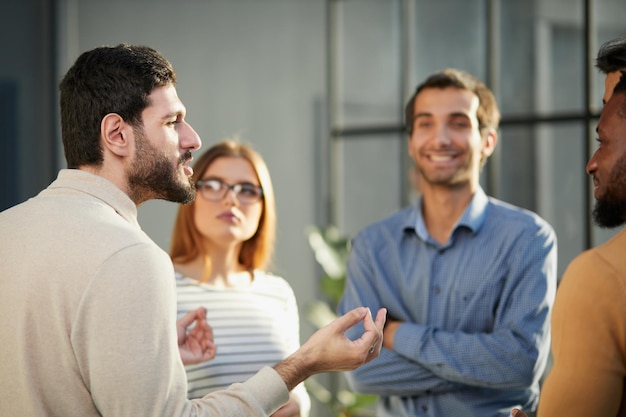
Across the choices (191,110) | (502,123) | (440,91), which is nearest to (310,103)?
(191,110)

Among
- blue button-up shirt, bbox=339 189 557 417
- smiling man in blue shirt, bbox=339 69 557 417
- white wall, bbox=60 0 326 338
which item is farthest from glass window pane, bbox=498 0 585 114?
blue button-up shirt, bbox=339 189 557 417

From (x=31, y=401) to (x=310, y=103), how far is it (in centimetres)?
615

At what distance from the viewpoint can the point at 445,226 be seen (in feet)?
10.4

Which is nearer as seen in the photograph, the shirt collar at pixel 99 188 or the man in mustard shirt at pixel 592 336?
the man in mustard shirt at pixel 592 336

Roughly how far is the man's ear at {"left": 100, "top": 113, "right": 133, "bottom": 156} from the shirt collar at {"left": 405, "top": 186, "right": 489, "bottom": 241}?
1.40 meters

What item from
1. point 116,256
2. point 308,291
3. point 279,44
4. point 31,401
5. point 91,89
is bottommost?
point 308,291

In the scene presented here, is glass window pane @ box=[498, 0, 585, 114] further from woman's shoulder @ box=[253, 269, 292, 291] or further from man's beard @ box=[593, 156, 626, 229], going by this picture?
man's beard @ box=[593, 156, 626, 229]

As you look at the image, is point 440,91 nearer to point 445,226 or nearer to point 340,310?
point 445,226

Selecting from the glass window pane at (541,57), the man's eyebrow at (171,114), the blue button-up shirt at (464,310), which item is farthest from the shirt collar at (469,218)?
the glass window pane at (541,57)

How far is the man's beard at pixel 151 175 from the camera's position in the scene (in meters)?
1.99

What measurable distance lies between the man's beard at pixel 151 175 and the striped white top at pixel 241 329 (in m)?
1.01

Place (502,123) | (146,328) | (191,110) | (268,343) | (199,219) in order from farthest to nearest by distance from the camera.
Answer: (191,110)
(502,123)
(199,219)
(268,343)
(146,328)

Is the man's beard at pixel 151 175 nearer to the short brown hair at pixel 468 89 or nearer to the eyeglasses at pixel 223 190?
the eyeglasses at pixel 223 190

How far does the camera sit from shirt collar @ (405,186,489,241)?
3.07m
